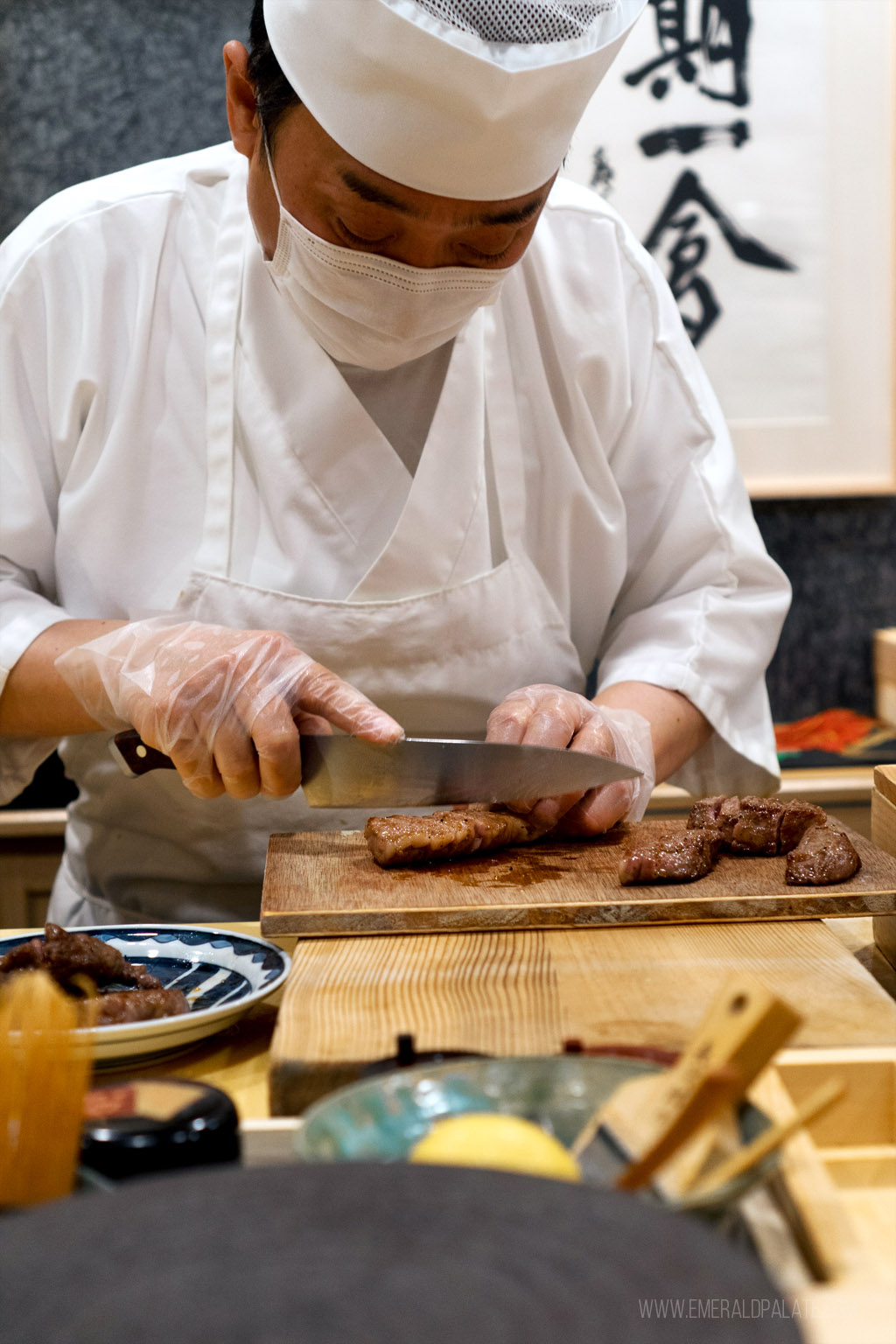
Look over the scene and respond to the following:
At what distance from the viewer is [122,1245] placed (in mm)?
674

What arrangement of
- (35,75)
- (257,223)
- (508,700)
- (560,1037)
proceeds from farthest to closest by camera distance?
(35,75)
(508,700)
(257,223)
(560,1037)

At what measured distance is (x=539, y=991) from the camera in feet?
4.08

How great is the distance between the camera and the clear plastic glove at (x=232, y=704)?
1721mm

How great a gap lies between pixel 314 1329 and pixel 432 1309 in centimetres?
6

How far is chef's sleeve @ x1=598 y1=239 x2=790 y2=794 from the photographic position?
226 centimetres

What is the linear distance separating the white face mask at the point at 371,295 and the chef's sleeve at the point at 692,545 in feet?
1.67

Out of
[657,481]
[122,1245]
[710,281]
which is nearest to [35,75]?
[710,281]

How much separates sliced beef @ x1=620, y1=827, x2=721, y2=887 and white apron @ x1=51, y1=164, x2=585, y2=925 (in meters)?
0.60

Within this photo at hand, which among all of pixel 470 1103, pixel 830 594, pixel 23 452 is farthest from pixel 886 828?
pixel 830 594

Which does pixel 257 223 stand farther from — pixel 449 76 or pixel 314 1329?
pixel 314 1329

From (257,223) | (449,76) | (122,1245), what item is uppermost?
(449,76)

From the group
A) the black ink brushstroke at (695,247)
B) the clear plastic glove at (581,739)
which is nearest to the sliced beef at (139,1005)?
the clear plastic glove at (581,739)

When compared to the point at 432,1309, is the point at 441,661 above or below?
below

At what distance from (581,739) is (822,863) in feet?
1.56
